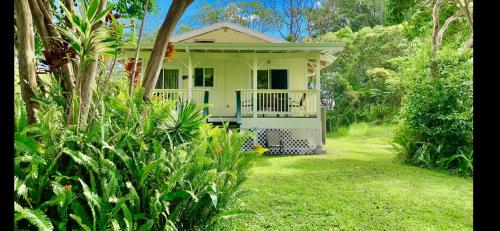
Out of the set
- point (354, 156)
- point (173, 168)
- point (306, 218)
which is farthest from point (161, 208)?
point (354, 156)

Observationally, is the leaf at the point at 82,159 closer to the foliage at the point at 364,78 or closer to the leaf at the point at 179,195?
the leaf at the point at 179,195

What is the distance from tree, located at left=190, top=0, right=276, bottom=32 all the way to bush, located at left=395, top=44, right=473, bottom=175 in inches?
996

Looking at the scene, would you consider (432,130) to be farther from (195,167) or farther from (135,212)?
(135,212)

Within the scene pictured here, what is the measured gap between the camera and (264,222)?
469 cm

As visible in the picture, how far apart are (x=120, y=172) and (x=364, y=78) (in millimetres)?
25804

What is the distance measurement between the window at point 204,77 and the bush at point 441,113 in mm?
7224

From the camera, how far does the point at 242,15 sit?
3441 cm

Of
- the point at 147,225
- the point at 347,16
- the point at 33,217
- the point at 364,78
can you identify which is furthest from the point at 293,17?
Result: the point at 33,217

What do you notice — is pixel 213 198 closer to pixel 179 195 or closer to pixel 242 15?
pixel 179 195

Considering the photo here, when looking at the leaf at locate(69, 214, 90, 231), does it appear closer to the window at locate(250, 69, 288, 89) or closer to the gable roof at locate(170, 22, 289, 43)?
the window at locate(250, 69, 288, 89)

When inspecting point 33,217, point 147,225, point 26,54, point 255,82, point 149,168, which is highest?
point 255,82

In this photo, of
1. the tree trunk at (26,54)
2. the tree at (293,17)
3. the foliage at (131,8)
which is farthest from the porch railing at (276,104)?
the tree at (293,17)

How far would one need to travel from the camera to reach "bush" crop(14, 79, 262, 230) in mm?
2418

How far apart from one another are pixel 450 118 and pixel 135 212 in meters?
8.40
